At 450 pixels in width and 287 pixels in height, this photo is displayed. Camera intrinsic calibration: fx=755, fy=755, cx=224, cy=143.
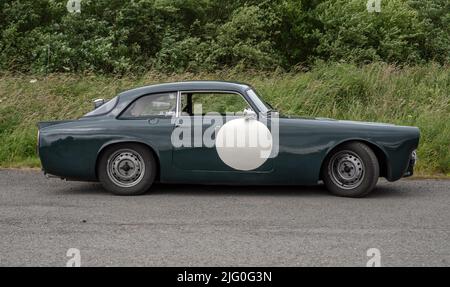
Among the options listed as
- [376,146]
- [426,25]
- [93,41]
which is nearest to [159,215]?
[376,146]

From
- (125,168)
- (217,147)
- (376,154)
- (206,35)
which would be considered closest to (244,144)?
(217,147)

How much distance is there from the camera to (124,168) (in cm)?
863

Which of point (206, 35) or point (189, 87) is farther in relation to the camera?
point (206, 35)

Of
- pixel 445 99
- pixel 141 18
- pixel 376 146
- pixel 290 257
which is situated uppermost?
pixel 141 18

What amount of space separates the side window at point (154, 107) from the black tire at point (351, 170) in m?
1.91

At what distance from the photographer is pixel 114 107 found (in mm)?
8859

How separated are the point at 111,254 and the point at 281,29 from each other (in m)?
23.0

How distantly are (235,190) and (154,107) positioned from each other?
139 centimetres

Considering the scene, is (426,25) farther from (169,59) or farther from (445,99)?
(445,99)

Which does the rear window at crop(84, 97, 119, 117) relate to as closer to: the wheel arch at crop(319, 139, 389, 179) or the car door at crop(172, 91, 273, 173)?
the car door at crop(172, 91, 273, 173)

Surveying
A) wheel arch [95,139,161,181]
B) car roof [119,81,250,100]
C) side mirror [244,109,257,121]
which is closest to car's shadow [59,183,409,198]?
wheel arch [95,139,161,181]

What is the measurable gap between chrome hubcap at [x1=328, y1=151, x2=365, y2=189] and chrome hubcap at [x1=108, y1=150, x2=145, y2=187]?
219cm

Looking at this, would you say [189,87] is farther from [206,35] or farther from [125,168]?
[206,35]
